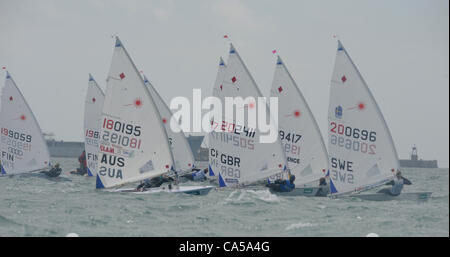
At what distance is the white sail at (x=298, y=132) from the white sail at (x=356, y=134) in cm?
505

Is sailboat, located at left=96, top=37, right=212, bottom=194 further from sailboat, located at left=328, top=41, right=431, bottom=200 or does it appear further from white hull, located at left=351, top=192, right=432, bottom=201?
white hull, located at left=351, top=192, right=432, bottom=201

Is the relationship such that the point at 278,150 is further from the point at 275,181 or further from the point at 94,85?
the point at 94,85

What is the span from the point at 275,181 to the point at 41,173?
21280mm

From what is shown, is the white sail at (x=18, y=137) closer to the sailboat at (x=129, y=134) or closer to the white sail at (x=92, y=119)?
the white sail at (x=92, y=119)

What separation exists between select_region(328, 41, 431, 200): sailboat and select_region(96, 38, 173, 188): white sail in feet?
24.7

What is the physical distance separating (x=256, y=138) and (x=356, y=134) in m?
5.23

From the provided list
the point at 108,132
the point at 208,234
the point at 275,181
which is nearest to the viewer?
the point at 208,234

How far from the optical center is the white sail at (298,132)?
35938mm

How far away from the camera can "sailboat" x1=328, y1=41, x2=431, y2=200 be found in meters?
30.3

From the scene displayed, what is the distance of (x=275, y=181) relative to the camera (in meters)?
33.1

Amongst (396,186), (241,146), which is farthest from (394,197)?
(241,146)

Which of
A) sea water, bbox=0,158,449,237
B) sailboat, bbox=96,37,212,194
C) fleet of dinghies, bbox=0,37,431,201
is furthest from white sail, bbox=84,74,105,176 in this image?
sailboat, bbox=96,37,212,194

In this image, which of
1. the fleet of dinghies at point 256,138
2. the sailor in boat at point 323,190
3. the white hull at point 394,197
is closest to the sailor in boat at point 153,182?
the fleet of dinghies at point 256,138
